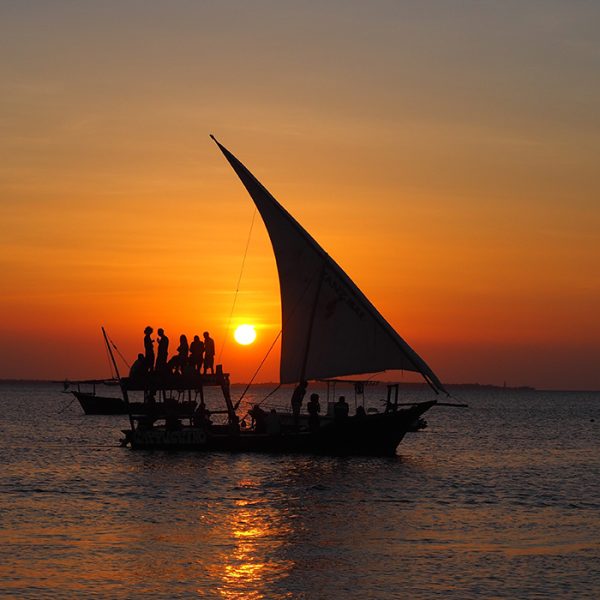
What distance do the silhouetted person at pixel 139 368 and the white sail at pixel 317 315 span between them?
19.1 ft

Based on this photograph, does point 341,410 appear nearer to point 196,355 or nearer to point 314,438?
point 314,438

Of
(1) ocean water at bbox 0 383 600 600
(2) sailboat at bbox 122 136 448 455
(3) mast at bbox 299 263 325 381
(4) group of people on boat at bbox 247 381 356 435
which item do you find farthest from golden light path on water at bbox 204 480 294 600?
(3) mast at bbox 299 263 325 381

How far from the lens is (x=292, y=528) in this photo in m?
28.9

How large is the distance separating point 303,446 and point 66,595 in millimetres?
24808

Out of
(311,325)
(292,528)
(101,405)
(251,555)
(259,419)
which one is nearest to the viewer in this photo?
(251,555)

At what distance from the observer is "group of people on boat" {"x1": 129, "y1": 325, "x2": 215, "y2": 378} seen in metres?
45.3

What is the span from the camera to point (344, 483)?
39375mm

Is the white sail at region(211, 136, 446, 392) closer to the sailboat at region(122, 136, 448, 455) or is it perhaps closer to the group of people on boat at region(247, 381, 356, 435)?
the sailboat at region(122, 136, 448, 455)

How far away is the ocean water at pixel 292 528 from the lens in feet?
71.6

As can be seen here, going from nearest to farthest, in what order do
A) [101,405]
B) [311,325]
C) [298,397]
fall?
[298,397] < [311,325] < [101,405]

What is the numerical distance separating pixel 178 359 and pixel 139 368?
5.51ft

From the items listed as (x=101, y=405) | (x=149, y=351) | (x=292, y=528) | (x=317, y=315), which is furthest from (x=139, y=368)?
(x=101, y=405)

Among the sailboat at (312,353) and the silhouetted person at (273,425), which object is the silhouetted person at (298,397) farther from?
the silhouetted person at (273,425)

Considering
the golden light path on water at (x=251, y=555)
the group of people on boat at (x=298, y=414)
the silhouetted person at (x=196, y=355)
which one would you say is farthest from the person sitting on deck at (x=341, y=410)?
the golden light path on water at (x=251, y=555)
